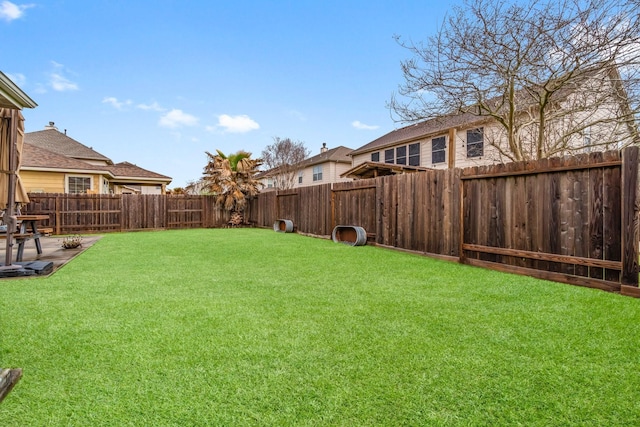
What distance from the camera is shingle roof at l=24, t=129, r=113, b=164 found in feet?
62.1

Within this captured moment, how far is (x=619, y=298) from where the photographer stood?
3.63 metres

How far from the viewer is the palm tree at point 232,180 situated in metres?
17.0

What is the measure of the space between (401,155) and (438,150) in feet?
8.13

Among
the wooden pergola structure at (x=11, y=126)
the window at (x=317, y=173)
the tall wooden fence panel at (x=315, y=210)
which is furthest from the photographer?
the window at (x=317, y=173)

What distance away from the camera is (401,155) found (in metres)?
18.3

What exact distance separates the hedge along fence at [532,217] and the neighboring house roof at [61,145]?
18326 mm

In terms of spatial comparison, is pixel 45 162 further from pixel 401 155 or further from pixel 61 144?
pixel 401 155

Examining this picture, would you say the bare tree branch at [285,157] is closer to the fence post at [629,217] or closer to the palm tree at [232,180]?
the palm tree at [232,180]

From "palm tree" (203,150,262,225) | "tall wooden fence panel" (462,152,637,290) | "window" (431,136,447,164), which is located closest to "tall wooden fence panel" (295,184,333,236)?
"tall wooden fence panel" (462,152,637,290)

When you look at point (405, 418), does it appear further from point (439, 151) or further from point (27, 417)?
point (439, 151)

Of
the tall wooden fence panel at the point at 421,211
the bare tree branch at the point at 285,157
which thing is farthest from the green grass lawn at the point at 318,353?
the bare tree branch at the point at 285,157

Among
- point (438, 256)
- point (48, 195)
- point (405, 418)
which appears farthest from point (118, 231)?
point (405, 418)

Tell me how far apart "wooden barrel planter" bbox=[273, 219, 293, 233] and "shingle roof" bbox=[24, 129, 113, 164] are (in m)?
12.2

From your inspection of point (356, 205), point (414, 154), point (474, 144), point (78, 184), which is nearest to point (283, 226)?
point (356, 205)
